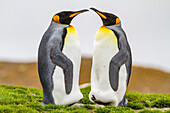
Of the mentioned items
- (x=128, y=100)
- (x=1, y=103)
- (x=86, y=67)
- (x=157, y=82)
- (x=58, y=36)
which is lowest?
(x=157, y=82)

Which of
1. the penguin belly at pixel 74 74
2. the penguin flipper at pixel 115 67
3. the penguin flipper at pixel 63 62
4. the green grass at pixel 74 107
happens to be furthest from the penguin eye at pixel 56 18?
the green grass at pixel 74 107

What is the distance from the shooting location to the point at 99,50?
845cm

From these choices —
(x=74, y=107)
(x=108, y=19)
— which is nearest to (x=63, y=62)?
(x=74, y=107)

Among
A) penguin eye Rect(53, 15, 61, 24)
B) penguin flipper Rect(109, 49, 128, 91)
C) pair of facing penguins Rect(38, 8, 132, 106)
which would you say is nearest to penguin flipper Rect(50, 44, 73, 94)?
pair of facing penguins Rect(38, 8, 132, 106)

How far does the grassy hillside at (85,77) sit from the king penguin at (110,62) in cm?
2086

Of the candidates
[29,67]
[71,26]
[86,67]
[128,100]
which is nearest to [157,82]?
[86,67]

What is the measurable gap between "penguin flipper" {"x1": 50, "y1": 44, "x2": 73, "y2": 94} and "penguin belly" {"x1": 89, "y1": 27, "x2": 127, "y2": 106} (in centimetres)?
91

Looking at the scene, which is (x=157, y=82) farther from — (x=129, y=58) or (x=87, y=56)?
(x=129, y=58)

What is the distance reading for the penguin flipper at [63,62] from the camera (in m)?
7.94

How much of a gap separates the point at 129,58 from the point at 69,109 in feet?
7.62

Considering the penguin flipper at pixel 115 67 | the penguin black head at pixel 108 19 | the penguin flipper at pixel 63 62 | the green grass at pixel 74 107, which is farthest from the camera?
the penguin black head at pixel 108 19

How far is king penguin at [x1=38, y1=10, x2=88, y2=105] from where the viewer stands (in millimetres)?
7957

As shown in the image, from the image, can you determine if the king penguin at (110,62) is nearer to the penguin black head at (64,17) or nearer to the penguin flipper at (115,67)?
the penguin flipper at (115,67)

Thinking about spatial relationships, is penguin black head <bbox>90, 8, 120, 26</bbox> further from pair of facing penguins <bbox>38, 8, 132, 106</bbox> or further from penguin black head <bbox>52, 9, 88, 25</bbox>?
penguin black head <bbox>52, 9, 88, 25</bbox>
